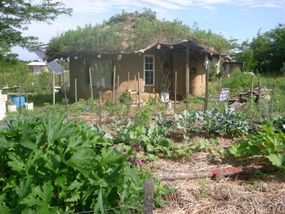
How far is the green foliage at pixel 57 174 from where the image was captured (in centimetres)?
307

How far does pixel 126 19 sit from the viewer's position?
20.7 meters

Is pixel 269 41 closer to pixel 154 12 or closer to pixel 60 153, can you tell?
pixel 154 12

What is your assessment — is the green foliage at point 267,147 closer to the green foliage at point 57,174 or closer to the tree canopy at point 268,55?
the green foliage at point 57,174

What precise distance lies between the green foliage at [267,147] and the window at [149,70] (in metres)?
13.2

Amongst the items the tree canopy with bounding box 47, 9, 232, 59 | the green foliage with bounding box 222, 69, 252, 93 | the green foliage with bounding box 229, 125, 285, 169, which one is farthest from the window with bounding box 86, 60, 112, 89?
the green foliage with bounding box 229, 125, 285, 169

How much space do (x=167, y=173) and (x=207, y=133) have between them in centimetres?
236

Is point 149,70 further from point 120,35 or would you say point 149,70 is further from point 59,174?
point 59,174

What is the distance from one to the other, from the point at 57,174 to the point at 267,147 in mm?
3233

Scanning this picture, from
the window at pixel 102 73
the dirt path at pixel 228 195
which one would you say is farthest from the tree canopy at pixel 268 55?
the dirt path at pixel 228 195

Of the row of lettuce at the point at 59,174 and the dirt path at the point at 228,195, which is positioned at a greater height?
the row of lettuce at the point at 59,174

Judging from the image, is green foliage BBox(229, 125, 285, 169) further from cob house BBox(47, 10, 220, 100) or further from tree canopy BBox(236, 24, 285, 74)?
tree canopy BBox(236, 24, 285, 74)

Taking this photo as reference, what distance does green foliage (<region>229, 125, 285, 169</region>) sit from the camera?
517cm

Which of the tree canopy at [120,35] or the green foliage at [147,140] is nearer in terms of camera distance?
the green foliage at [147,140]

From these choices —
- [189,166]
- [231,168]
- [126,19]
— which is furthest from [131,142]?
[126,19]
